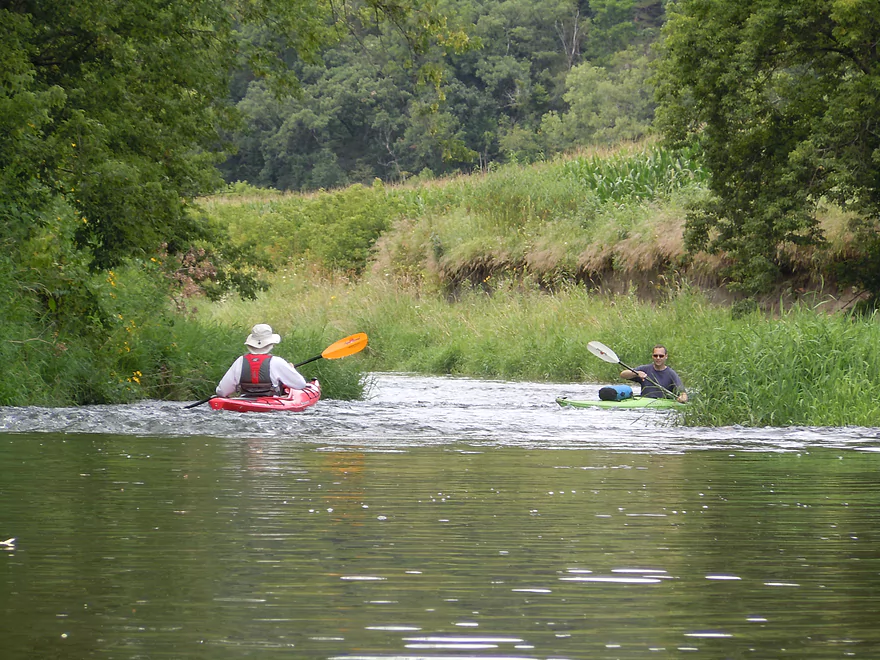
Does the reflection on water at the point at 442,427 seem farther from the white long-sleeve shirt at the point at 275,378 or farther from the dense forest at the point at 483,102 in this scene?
the dense forest at the point at 483,102

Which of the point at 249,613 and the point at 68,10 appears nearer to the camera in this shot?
the point at 249,613

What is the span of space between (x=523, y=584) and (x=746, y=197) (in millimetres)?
19895

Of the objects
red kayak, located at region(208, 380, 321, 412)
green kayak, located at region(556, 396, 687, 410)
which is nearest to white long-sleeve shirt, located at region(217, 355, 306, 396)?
red kayak, located at region(208, 380, 321, 412)

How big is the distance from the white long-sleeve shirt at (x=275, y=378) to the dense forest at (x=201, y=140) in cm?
145

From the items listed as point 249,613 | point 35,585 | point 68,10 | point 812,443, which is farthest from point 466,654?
point 68,10

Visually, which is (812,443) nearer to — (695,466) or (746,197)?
(695,466)

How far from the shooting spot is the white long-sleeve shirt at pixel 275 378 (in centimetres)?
1642

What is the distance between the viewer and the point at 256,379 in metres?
16.4

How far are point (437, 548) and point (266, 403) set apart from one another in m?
9.59

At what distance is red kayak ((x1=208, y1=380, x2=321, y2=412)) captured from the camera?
1591 centimetres

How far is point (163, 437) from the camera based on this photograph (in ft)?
44.4

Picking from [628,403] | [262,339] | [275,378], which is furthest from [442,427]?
[628,403]

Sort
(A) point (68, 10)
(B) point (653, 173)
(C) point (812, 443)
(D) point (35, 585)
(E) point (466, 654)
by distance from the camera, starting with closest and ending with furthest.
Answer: (E) point (466, 654) < (D) point (35, 585) < (C) point (812, 443) < (A) point (68, 10) < (B) point (653, 173)

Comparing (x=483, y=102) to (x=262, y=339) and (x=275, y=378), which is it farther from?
(x=275, y=378)
